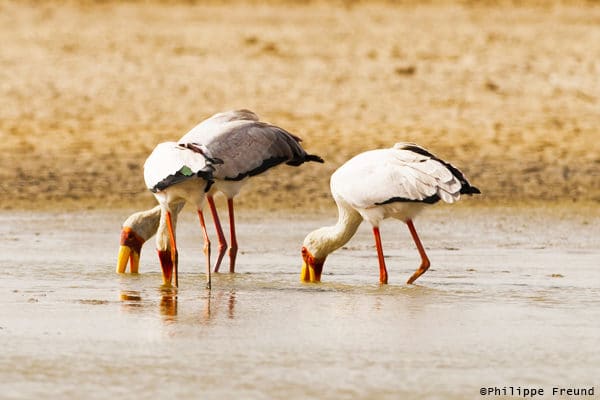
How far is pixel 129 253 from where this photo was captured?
9328mm

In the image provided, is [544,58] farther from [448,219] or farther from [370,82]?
[448,219]

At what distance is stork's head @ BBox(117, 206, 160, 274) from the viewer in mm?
9312

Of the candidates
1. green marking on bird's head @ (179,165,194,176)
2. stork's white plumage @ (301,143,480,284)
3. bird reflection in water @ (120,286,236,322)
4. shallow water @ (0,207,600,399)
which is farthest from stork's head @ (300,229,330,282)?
green marking on bird's head @ (179,165,194,176)

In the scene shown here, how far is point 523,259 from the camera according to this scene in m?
9.92

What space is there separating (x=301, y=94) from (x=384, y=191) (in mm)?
9155

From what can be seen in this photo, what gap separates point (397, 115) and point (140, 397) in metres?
11.6

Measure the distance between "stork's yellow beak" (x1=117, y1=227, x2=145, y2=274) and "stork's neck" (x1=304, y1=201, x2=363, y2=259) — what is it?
1094 millimetres

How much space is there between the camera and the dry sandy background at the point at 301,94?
570 inches

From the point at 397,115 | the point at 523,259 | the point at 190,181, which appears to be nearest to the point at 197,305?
the point at 190,181

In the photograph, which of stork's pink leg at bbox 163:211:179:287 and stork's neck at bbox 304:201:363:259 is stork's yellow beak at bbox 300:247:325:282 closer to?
stork's neck at bbox 304:201:363:259

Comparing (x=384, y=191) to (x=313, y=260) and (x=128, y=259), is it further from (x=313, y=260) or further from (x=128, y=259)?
(x=128, y=259)

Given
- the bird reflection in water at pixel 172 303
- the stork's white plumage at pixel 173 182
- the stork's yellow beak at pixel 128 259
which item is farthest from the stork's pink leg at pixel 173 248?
the stork's yellow beak at pixel 128 259

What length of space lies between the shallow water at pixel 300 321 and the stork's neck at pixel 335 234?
0.23m

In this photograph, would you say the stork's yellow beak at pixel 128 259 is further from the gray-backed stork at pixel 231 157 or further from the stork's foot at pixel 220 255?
the stork's foot at pixel 220 255
